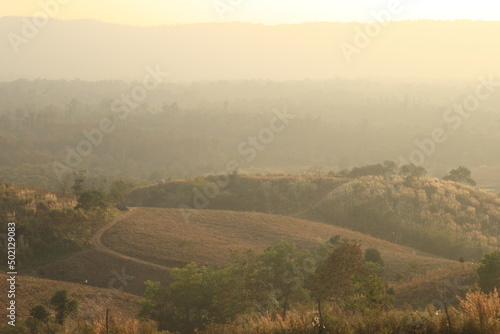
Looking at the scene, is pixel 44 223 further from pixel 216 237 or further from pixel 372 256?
pixel 372 256

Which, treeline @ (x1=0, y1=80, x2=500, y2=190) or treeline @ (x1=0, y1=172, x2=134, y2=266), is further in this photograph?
treeline @ (x1=0, y1=80, x2=500, y2=190)

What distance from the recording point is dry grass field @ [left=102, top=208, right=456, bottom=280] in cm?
2378

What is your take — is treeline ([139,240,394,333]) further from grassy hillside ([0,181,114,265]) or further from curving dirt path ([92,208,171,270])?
grassy hillside ([0,181,114,265])

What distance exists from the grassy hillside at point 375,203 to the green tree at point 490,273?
16.4 m

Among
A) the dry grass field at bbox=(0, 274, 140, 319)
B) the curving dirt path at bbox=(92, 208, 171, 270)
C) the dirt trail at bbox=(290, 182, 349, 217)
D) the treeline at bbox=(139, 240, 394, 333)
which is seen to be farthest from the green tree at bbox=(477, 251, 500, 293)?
the dirt trail at bbox=(290, 182, 349, 217)

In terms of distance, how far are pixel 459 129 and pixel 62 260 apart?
94.8 metres

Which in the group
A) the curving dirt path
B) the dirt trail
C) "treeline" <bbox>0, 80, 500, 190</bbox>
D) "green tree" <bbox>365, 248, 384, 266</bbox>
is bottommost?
"green tree" <bbox>365, 248, 384, 266</bbox>

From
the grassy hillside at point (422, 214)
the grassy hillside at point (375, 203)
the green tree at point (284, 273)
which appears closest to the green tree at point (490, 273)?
the green tree at point (284, 273)

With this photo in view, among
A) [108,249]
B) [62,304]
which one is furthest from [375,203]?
[62,304]

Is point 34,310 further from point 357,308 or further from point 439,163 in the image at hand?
point 439,163

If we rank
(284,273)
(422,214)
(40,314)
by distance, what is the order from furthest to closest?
(422,214)
(284,273)
(40,314)

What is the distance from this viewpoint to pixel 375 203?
37.8 m

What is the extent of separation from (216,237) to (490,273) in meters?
15.4

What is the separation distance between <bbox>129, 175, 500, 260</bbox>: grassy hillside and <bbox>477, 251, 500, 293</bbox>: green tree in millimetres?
16420
